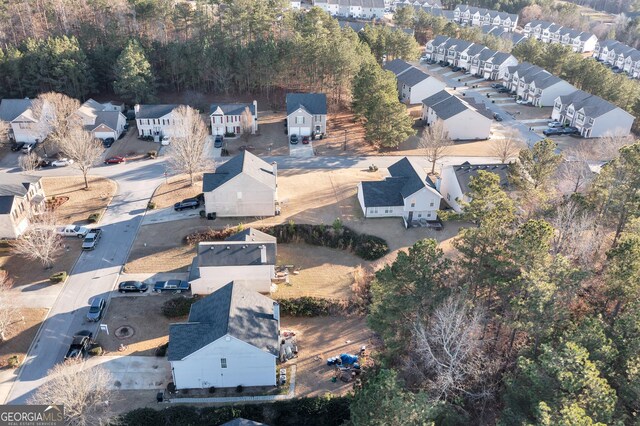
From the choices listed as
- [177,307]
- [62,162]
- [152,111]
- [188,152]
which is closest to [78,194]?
[62,162]

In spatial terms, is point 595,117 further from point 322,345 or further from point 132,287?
point 132,287

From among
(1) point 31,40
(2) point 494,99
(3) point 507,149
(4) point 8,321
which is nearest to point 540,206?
(3) point 507,149

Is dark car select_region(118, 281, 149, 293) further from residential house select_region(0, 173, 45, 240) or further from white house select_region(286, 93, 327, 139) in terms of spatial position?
white house select_region(286, 93, 327, 139)

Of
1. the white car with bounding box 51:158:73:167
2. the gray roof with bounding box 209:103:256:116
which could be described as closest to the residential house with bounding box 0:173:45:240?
the white car with bounding box 51:158:73:167

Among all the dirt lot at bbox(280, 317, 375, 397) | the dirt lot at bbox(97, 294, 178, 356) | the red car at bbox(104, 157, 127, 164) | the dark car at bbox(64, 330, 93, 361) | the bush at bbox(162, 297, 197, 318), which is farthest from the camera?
the red car at bbox(104, 157, 127, 164)

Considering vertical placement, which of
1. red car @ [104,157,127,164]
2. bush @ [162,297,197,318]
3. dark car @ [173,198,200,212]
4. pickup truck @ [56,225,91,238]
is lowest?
bush @ [162,297,197,318]

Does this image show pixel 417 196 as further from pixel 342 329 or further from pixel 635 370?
pixel 635 370

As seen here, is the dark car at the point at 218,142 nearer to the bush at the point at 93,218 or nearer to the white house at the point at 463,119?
the bush at the point at 93,218
